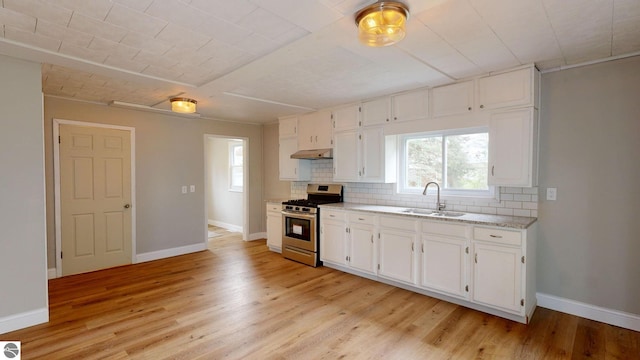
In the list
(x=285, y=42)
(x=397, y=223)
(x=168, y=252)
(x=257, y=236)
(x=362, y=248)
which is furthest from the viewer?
(x=257, y=236)

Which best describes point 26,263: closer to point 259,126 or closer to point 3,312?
point 3,312

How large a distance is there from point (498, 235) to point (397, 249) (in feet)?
3.67

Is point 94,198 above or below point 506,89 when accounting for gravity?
below

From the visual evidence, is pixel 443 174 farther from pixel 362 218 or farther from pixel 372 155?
pixel 362 218

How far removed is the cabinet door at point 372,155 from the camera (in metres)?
4.11

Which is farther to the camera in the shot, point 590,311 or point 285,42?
point 590,311

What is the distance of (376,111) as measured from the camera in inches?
161

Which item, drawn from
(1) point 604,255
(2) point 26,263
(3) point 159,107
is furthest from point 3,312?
(1) point 604,255

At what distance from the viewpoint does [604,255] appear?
110 inches

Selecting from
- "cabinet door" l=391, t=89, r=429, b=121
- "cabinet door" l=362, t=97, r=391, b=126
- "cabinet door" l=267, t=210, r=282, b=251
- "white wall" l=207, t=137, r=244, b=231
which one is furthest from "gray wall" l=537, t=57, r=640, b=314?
"white wall" l=207, t=137, r=244, b=231

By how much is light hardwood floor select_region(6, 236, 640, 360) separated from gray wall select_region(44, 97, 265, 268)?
1166 mm

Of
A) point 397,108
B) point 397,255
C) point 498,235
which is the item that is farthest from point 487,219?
point 397,108

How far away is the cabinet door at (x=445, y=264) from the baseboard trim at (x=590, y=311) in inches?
32.7

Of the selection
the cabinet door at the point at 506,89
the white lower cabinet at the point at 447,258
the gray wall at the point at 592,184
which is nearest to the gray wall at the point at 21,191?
the white lower cabinet at the point at 447,258
